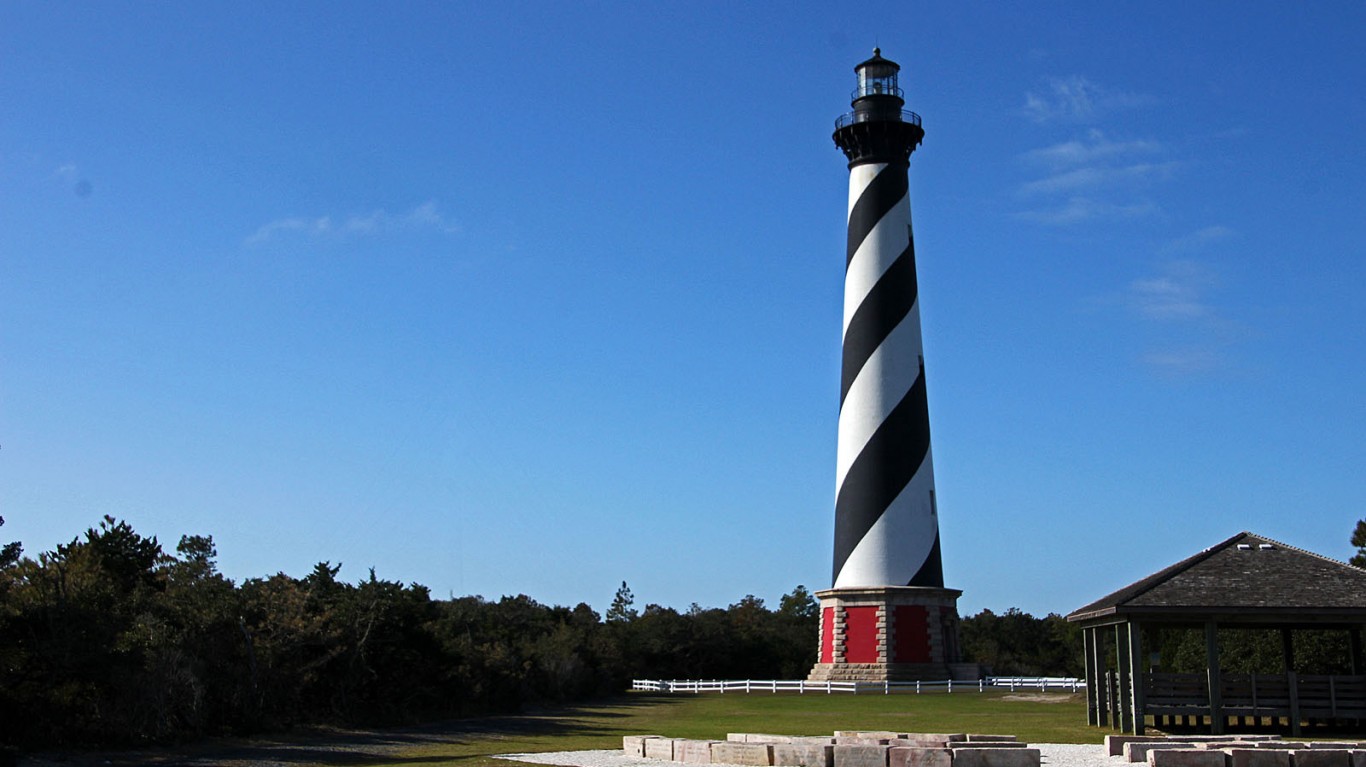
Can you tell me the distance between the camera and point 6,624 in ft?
61.8

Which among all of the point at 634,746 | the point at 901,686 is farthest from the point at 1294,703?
the point at 901,686

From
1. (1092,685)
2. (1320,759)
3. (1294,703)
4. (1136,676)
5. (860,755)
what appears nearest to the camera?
(1320,759)

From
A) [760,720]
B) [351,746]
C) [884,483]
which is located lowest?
[351,746]

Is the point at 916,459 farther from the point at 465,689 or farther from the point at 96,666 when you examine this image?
the point at 96,666

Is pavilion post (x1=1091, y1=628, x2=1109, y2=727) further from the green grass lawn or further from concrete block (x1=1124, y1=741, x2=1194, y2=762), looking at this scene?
concrete block (x1=1124, y1=741, x2=1194, y2=762)

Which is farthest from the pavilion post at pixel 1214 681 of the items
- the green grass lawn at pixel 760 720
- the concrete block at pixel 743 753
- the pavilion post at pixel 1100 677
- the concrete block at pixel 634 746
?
the concrete block at pixel 634 746

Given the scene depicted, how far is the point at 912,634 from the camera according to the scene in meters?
39.4

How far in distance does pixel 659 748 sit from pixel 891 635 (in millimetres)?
22317

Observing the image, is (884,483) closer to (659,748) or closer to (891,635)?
(891,635)

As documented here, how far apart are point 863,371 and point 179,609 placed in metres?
22.5

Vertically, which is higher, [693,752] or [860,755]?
[860,755]

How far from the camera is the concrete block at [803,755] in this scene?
1546cm

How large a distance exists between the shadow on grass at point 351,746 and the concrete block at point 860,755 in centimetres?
564

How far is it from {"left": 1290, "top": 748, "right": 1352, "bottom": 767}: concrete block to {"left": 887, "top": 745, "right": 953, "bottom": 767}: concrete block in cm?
381
